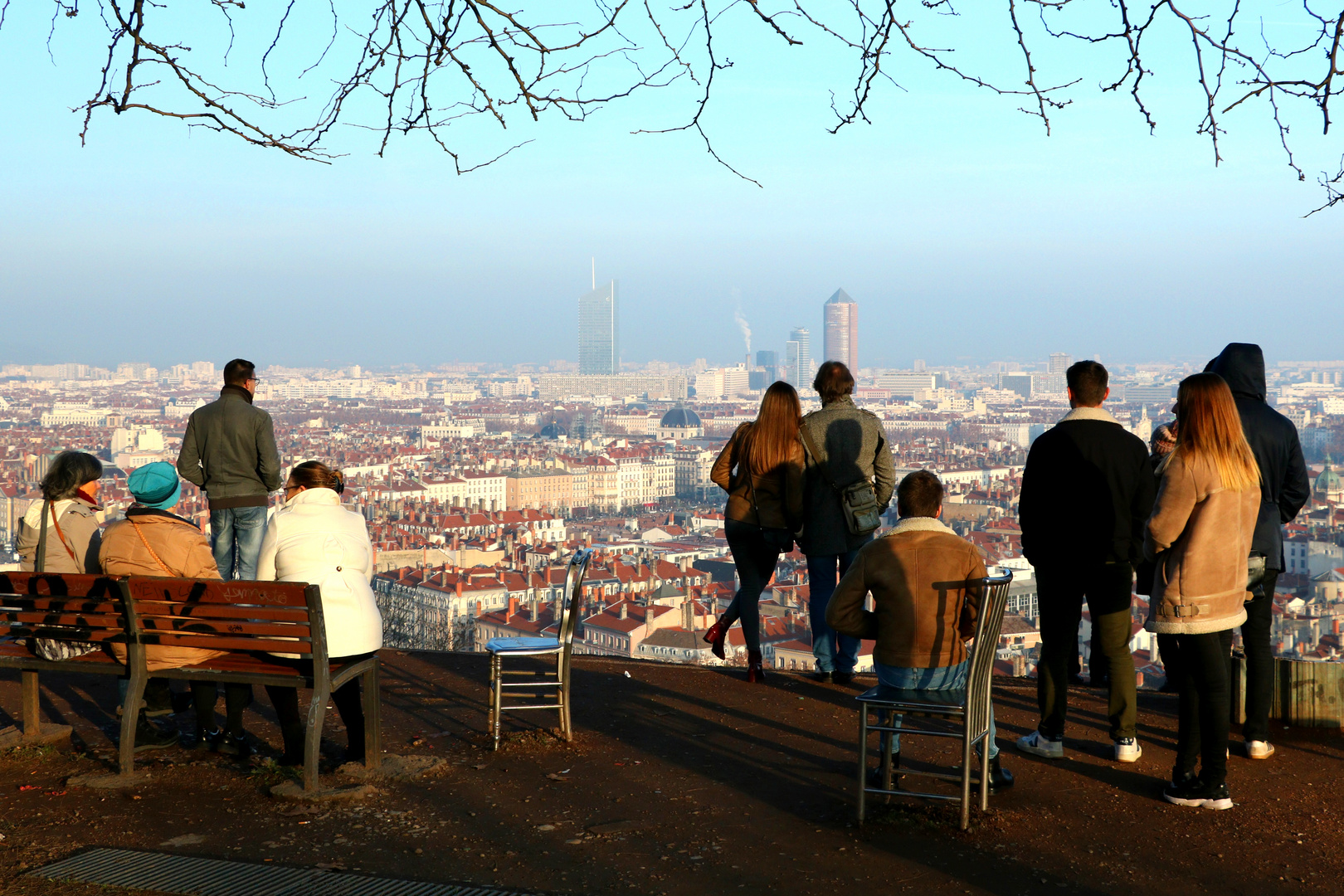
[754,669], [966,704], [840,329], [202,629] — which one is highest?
[840,329]

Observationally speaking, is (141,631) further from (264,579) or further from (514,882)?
(514,882)

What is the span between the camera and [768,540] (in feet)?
15.8

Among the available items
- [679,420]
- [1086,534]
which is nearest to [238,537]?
[1086,534]

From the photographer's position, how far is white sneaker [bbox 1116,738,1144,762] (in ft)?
12.1

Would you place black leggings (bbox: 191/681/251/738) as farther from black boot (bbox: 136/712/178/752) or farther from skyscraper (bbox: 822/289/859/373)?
skyscraper (bbox: 822/289/859/373)

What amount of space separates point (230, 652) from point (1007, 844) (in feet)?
7.58

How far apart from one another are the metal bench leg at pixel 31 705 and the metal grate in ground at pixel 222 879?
1.27m

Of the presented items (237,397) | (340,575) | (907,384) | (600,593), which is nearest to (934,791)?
(340,575)

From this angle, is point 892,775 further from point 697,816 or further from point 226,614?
point 226,614

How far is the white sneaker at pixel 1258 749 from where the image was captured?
3.71 metres

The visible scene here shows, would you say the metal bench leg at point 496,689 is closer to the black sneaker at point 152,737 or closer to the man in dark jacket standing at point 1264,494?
the black sneaker at point 152,737

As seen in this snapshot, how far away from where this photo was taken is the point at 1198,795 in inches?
127

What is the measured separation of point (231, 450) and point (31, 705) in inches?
63.6

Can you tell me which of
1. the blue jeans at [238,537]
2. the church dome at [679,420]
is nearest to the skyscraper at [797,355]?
the church dome at [679,420]
